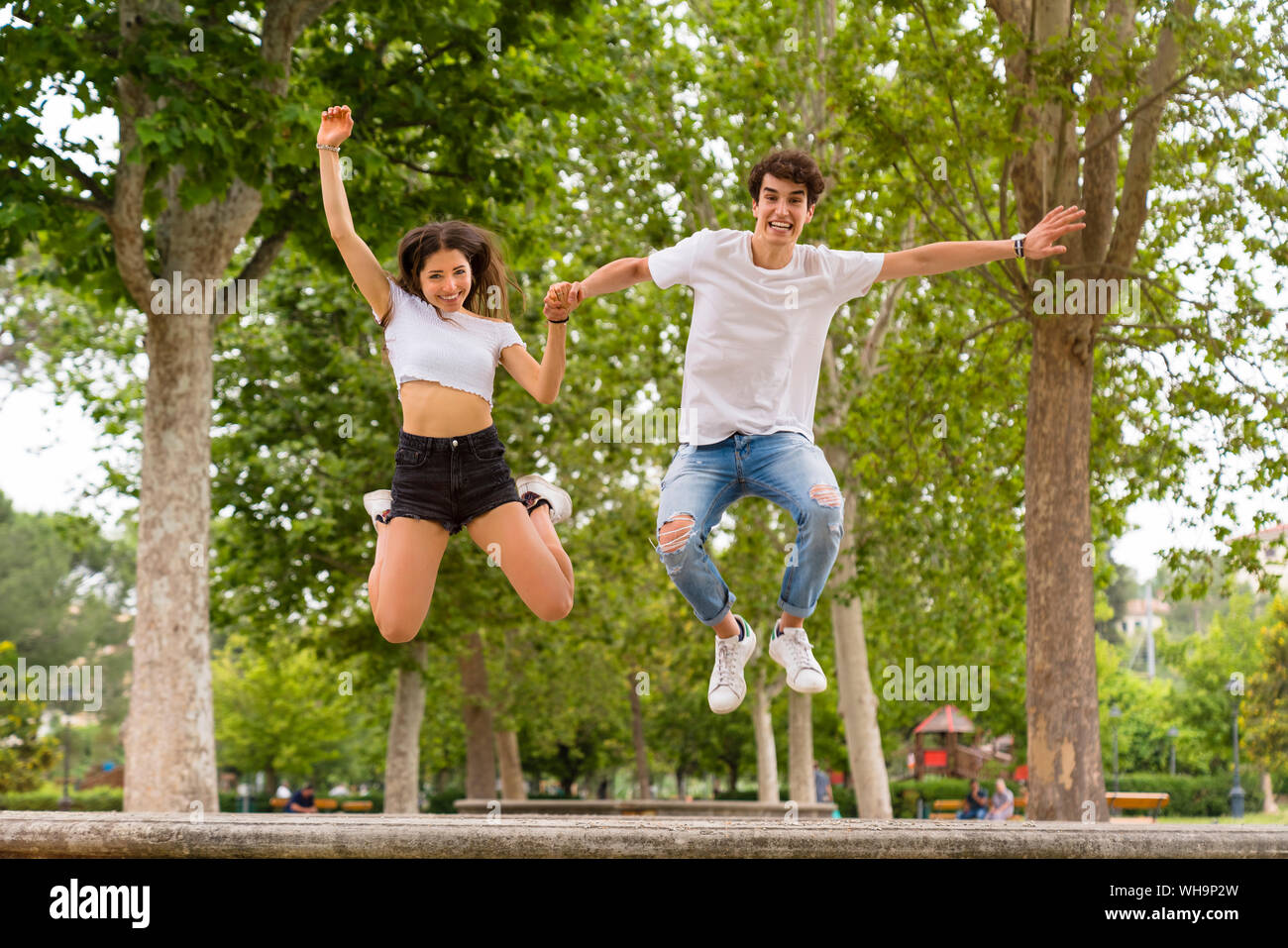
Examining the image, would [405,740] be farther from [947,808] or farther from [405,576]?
[947,808]

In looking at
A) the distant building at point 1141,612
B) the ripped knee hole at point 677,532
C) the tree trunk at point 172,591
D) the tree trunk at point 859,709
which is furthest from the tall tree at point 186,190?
the distant building at point 1141,612

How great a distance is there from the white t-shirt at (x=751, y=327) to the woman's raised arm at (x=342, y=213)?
137 cm

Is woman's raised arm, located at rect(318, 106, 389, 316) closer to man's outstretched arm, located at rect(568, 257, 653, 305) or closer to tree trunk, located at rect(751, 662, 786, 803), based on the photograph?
man's outstretched arm, located at rect(568, 257, 653, 305)

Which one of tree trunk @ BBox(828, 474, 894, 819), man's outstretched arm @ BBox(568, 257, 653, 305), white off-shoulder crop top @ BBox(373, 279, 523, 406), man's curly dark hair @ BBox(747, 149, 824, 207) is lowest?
tree trunk @ BBox(828, 474, 894, 819)

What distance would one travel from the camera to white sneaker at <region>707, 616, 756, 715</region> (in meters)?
6.32

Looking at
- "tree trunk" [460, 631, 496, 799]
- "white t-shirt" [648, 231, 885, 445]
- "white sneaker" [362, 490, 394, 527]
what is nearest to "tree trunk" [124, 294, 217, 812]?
"white sneaker" [362, 490, 394, 527]

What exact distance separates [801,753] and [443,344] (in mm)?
22458

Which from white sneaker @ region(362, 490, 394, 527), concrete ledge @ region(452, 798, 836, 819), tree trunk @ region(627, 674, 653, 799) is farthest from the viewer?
tree trunk @ region(627, 674, 653, 799)

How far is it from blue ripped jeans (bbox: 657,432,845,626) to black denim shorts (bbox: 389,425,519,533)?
0.86m

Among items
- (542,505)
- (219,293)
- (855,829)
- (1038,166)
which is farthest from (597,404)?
(855,829)

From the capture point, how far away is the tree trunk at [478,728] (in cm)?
2908

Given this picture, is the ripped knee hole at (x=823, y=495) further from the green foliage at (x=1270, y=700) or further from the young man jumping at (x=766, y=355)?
the green foliage at (x=1270, y=700)

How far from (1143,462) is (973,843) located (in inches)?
378

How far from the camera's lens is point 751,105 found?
17688 mm
